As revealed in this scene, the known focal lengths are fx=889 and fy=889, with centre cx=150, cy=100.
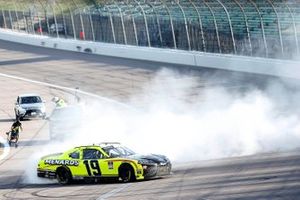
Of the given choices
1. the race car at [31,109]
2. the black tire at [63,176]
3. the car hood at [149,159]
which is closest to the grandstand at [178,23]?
the race car at [31,109]

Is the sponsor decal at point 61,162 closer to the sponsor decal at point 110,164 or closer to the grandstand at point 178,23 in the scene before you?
the sponsor decal at point 110,164

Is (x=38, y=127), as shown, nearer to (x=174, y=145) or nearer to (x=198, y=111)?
(x=198, y=111)

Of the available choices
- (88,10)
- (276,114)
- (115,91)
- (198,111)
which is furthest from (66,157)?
(88,10)

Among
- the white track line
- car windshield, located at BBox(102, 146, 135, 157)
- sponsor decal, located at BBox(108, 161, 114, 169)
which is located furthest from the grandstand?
the white track line

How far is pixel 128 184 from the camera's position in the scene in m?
21.0

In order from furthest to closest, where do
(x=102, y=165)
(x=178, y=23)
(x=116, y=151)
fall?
1. (x=178, y=23)
2. (x=116, y=151)
3. (x=102, y=165)

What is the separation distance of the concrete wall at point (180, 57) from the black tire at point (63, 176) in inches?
747

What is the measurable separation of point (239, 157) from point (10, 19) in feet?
150

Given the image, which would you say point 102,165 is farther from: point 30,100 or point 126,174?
point 30,100

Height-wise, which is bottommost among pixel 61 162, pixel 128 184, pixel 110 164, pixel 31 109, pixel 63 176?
pixel 31 109

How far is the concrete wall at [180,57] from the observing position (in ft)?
136

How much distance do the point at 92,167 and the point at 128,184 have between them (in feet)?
4.89

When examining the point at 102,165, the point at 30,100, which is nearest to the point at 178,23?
the point at 30,100

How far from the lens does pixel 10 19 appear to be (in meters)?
67.8
